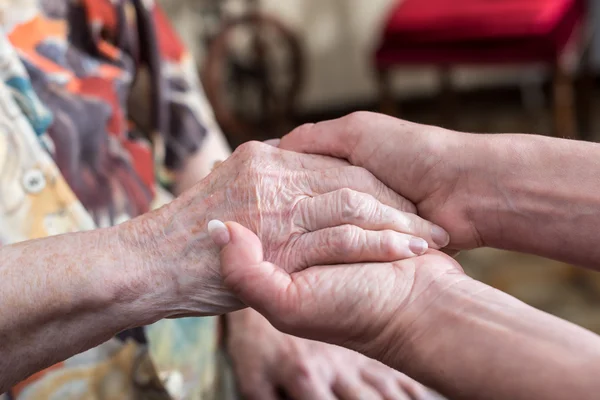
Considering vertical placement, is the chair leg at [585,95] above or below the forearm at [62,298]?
below

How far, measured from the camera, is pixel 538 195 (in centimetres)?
77

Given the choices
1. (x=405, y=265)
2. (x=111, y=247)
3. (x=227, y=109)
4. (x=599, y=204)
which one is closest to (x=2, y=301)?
(x=111, y=247)

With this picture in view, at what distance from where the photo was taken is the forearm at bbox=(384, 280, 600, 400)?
0.54 meters

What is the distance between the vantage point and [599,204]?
745mm

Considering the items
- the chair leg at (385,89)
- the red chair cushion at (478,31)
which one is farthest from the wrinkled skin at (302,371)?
the chair leg at (385,89)

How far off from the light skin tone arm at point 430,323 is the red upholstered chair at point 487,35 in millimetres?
1935

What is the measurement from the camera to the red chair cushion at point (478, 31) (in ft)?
8.02

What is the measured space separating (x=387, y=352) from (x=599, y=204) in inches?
11.4

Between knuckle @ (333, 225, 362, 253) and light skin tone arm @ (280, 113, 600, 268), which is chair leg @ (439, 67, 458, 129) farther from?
knuckle @ (333, 225, 362, 253)

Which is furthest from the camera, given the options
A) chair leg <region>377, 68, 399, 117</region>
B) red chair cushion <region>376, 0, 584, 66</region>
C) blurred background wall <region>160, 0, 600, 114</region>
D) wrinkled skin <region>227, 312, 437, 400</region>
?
blurred background wall <region>160, 0, 600, 114</region>

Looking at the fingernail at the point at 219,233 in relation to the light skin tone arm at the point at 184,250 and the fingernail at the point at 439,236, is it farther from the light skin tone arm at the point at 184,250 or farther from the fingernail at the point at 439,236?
the fingernail at the point at 439,236

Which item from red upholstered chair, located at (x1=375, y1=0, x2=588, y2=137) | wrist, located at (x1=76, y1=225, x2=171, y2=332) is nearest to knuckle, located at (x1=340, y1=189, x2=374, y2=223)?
wrist, located at (x1=76, y1=225, x2=171, y2=332)

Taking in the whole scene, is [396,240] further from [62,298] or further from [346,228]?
[62,298]

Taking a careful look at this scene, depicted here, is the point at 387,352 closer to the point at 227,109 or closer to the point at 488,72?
the point at 227,109
